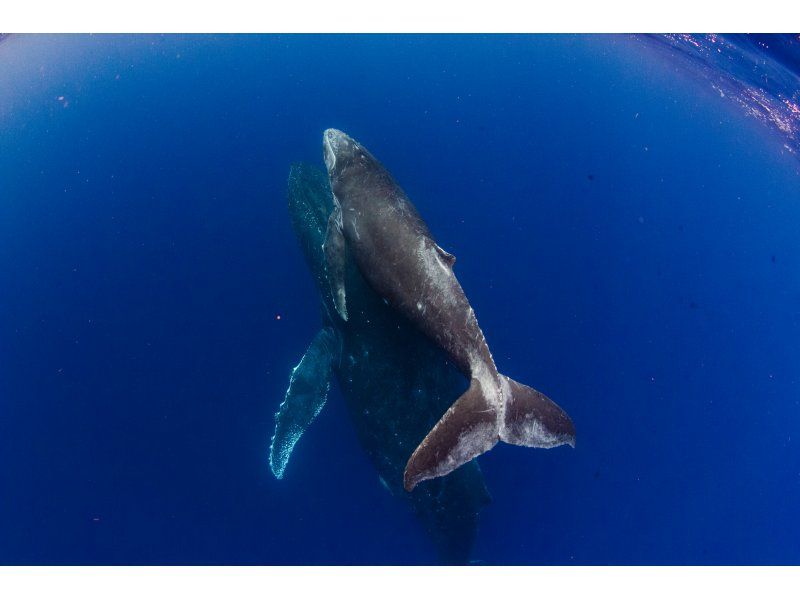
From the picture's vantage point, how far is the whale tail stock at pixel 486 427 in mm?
5543

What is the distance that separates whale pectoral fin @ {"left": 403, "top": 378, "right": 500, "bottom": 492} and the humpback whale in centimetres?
191

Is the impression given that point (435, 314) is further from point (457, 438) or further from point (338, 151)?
point (338, 151)

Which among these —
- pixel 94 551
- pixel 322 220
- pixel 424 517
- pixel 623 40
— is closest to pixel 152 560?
pixel 94 551

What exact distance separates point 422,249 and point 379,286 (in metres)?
0.82

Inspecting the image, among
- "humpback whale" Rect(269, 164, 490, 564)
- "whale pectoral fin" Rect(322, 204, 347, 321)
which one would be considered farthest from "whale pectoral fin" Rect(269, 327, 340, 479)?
"whale pectoral fin" Rect(322, 204, 347, 321)

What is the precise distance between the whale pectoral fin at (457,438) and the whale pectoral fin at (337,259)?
2375 mm

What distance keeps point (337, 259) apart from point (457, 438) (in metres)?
3.14

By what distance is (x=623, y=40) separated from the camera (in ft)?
43.0

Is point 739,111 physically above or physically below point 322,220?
above

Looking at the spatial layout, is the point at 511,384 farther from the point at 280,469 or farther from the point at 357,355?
the point at 280,469

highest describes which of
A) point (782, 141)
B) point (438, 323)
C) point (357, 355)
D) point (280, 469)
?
point (782, 141)

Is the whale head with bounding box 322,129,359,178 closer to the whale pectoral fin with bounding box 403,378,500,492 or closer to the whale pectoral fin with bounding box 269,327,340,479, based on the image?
the whale pectoral fin with bounding box 269,327,340,479

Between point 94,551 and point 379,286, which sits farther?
point 94,551

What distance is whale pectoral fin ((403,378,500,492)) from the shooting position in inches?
215
